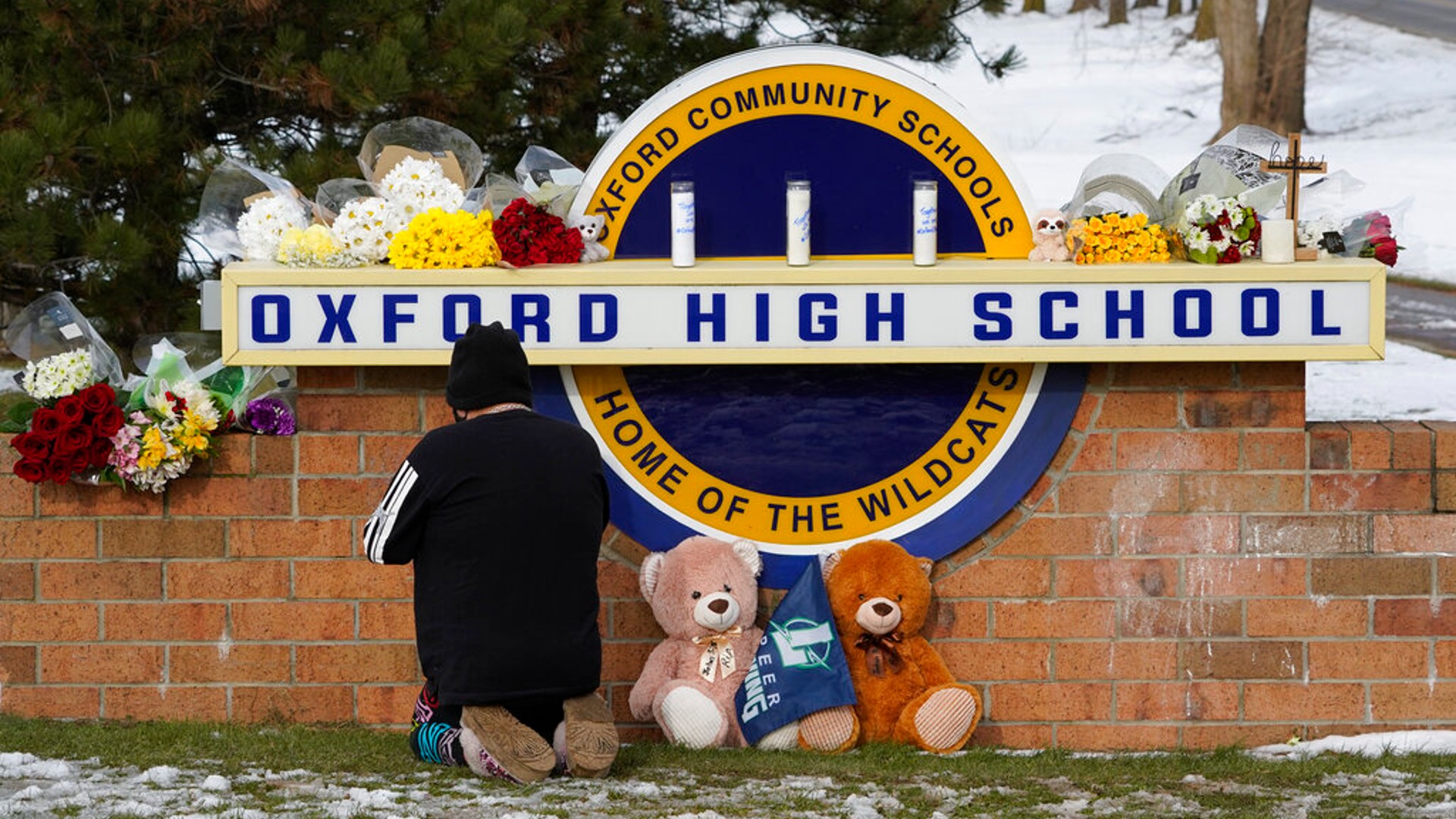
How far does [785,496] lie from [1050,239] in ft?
3.62

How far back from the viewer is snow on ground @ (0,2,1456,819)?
15.9ft

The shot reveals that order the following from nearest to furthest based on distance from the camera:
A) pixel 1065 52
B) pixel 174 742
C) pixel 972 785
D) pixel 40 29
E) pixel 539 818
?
pixel 539 818 < pixel 972 785 < pixel 174 742 < pixel 40 29 < pixel 1065 52

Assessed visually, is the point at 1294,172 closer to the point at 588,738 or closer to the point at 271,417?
the point at 588,738

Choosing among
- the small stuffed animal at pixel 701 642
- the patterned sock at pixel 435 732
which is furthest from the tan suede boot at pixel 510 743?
the small stuffed animal at pixel 701 642

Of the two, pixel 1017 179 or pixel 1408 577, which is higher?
pixel 1017 179

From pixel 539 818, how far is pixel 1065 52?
34.1 metres

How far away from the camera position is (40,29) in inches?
313

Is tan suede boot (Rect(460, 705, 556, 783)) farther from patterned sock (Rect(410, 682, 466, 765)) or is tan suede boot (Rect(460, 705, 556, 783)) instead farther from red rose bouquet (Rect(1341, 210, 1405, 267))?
red rose bouquet (Rect(1341, 210, 1405, 267))

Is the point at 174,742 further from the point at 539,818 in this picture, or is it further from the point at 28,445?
the point at 539,818

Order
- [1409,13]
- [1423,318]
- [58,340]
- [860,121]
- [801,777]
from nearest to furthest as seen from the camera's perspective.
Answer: [801,777] → [860,121] → [58,340] → [1423,318] → [1409,13]

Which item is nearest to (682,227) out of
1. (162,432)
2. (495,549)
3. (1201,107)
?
(495,549)

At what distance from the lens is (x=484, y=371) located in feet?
17.0

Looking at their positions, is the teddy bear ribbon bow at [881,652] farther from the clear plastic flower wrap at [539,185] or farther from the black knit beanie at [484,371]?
the clear plastic flower wrap at [539,185]

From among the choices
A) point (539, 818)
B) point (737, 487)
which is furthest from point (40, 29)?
point (539, 818)
